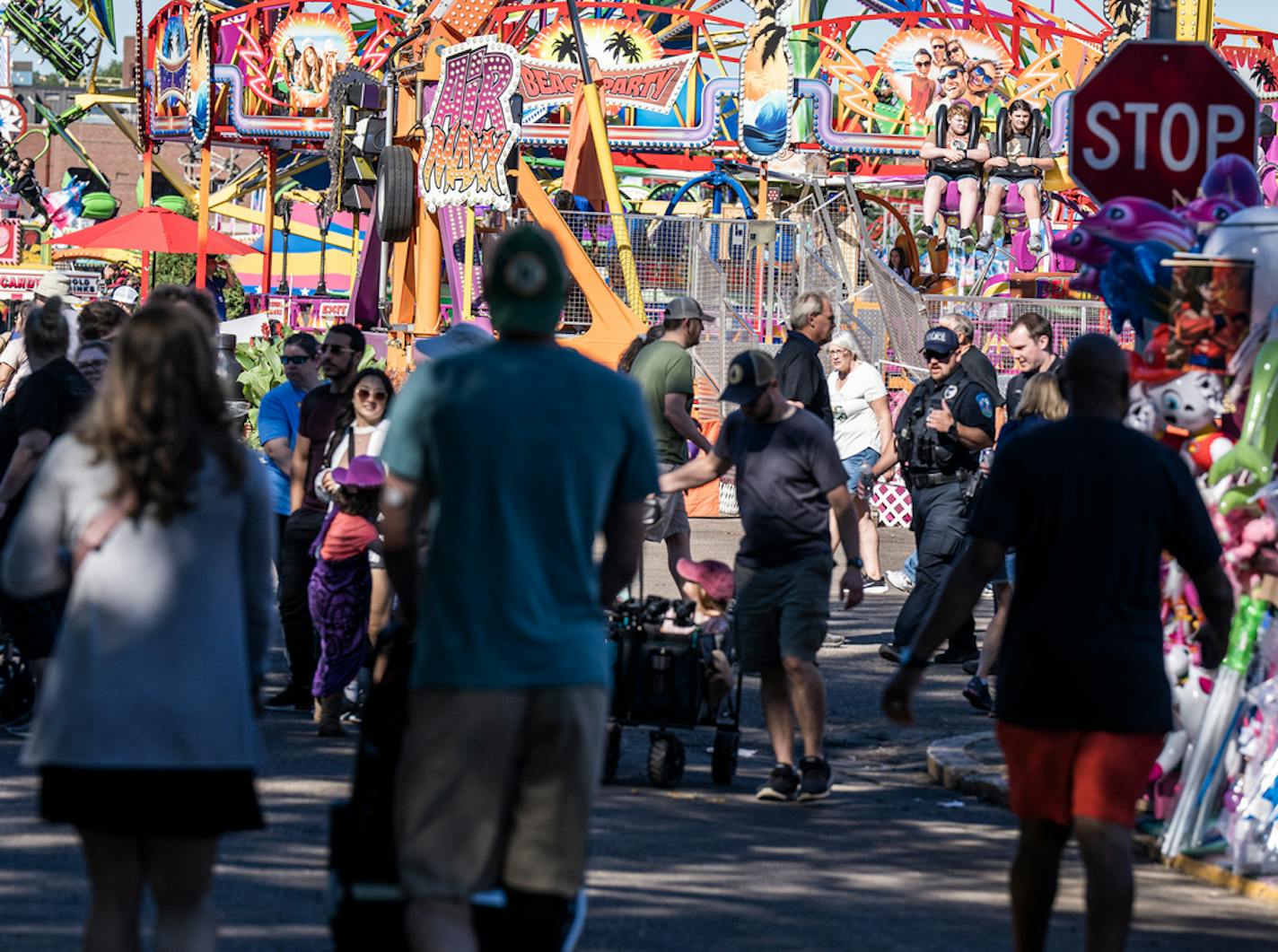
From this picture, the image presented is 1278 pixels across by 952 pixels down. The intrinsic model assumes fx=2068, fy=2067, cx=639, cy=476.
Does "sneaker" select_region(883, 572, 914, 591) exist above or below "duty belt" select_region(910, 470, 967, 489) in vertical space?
below

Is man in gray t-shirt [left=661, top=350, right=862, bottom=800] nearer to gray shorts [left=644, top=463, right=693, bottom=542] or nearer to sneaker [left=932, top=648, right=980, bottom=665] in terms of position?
gray shorts [left=644, top=463, right=693, bottom=542]

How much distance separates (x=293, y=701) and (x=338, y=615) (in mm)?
1027

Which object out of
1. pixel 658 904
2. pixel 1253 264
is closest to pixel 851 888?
pixel 658 904

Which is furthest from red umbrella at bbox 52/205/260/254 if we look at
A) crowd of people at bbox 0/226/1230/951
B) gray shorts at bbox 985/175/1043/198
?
crowd of people at bbox 0/226/1230/951

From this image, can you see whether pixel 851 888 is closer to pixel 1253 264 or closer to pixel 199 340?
pixel 1253 264

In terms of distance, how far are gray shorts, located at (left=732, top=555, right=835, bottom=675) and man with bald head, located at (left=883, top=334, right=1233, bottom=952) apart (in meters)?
2.67

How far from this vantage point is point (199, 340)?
4234mm

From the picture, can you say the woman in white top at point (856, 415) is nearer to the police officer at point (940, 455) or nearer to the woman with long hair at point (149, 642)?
the police officer at point (940, 455)

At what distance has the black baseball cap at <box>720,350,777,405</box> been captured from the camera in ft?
25.9

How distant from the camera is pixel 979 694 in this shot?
1013 centimetres

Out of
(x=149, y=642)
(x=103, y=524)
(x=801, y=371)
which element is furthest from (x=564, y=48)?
(x=149, y=642)

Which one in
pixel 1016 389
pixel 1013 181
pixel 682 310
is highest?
pixel 1013 181

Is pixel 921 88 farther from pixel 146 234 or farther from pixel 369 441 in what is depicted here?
pixel 369 441

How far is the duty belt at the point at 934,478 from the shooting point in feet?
36.9
